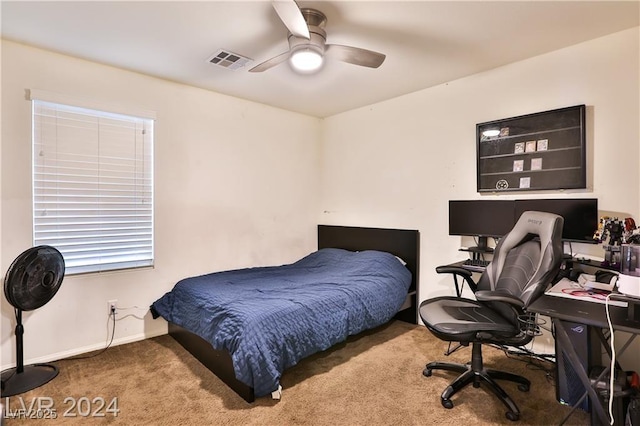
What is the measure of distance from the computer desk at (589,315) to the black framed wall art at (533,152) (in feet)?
4.16

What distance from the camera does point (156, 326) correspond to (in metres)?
3.22

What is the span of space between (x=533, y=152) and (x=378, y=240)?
1720 mm

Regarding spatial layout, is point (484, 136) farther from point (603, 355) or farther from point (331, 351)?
point (331, 351)

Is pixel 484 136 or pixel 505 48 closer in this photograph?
pixel 505 48

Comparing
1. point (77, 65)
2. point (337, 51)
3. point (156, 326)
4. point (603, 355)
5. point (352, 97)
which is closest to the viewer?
point (603, 355)

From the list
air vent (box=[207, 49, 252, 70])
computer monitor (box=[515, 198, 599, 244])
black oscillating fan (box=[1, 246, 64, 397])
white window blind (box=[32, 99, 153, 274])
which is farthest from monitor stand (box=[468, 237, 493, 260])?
black oscillating fan (box=[1, 246, 64, 397])

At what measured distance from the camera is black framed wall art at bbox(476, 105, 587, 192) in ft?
8.30

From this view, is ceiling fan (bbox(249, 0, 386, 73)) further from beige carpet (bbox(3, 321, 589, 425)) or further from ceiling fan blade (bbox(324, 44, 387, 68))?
beige carpet (bbox(3, 321, 589, 425))

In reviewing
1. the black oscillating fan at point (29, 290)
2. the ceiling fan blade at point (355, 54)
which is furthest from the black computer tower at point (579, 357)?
the black oscillating fan at point (29, 290)

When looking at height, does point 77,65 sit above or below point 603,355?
above

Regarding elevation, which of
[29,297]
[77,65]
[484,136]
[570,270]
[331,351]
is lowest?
[331,351]

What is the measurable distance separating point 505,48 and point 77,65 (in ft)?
11.1

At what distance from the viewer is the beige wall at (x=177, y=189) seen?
2547 millimetres

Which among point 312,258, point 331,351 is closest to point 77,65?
point 312,258
